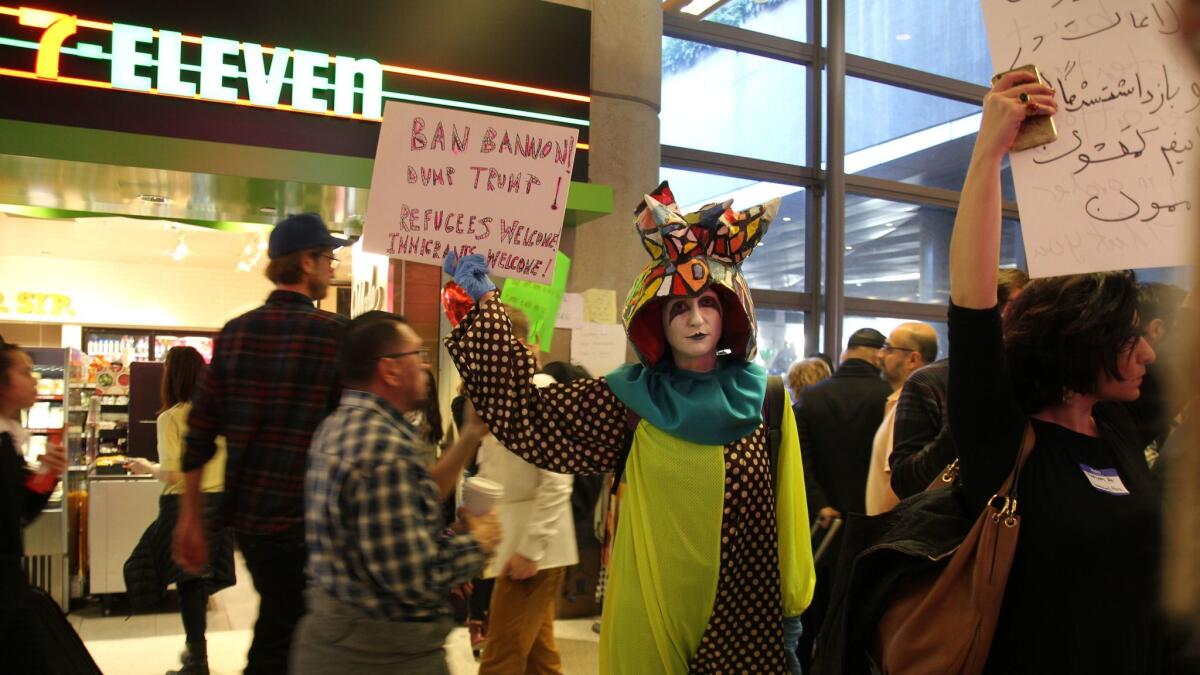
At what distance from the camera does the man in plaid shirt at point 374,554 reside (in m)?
1.79

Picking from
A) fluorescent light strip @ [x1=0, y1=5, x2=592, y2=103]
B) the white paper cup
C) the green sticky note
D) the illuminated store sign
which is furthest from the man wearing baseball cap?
fluorescent light strip @ [x1=0, y1=5, x2=592, y2=103]

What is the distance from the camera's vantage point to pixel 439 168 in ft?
8.13

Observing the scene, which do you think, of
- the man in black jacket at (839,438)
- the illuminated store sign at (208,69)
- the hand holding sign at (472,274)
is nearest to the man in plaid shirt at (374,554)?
Result: the hand holding sign at (472,274)

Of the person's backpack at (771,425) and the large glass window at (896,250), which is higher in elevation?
the large glass window at (896,250)

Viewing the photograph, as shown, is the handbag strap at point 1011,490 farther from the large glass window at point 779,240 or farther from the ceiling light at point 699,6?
the ceiling light at point 699,6

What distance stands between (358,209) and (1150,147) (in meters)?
4.49

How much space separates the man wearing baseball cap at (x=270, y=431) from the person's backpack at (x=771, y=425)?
889 millimetres

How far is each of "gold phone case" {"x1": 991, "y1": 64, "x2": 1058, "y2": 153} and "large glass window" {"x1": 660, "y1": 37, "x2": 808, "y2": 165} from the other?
5.78 metres

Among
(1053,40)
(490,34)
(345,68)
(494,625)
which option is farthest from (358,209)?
(1053,40)

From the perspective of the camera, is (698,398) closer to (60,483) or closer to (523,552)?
(523,552)

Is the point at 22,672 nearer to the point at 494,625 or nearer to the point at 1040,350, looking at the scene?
the point at 494,625

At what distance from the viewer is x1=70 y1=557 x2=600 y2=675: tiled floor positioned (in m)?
4.71

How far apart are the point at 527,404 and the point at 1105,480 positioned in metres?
1.19

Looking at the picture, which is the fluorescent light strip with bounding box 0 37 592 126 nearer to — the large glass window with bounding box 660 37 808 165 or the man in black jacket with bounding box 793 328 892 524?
the large glass window with bounding box 660 37 808 165
